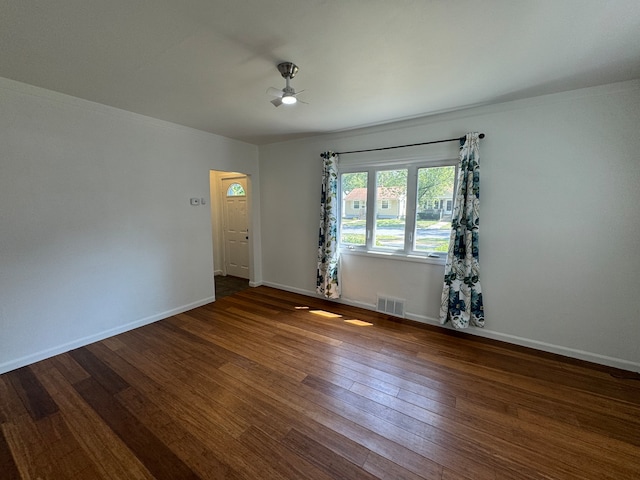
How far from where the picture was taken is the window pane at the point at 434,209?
314 centimetres

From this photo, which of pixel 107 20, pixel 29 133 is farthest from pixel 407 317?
pixel 29 133

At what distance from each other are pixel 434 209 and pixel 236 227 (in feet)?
13.1

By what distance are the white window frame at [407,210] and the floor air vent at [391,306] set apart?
0.62 meters

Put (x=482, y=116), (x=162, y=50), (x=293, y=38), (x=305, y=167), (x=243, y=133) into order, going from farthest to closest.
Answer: (x=305, y=167) < (x=243, y=133) < (x=482, y=116) < (x=162, y=50) < (x=293, y=38)

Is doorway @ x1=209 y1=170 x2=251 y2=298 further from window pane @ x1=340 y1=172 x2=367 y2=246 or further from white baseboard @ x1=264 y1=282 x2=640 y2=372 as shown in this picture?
white baseboard @ x1=264 y1=282 x2=640 y2=372

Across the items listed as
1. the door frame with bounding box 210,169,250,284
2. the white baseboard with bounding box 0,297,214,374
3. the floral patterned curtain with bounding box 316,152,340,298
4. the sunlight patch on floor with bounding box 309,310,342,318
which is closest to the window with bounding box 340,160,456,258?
the floral patterned curtain with bounding box 316,152,340,298

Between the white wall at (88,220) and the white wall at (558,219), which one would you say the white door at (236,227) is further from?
the white wall at (558,219)

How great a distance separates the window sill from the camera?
10.5 ft

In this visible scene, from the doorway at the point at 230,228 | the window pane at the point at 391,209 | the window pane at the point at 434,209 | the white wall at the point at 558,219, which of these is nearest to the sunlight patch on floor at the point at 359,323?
the white wall at the point at 558,219

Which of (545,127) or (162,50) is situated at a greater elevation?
(162,50)

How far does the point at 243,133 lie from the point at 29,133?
224 centimetres

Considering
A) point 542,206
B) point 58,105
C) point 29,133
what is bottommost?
point 542,206

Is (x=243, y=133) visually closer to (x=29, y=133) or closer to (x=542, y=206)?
(x=29, y=133)

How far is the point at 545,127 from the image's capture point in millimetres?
2514
